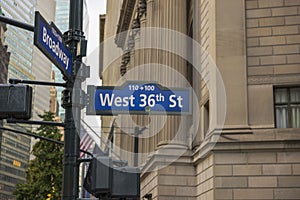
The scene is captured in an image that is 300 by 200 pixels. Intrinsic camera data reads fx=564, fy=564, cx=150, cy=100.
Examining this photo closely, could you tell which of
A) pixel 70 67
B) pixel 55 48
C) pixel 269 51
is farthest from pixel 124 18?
pixel 55 48

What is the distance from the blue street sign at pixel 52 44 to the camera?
280 inches

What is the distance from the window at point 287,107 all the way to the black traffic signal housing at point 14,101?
1216 centimetres

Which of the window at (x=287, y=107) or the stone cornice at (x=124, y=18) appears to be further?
the stone cornice at (x=124, y=18)

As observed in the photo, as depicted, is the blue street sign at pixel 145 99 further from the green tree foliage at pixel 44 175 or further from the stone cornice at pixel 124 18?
the green tree foliage at pixel 44 175

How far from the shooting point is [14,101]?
700cm

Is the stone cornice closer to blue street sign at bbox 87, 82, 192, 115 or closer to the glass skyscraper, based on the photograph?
blue street sign at bbox 87, 82, 192, 115

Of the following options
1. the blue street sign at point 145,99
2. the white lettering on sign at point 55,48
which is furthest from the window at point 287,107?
the white lettering on sign at point 55,48

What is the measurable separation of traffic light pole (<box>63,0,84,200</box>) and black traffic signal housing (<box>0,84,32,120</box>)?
95 centimetres

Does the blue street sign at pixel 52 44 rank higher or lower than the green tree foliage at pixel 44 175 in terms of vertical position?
higher

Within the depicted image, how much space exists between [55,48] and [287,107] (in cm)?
1197

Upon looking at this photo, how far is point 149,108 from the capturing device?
912 centimetres

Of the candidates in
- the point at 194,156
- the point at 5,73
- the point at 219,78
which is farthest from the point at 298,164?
the point at 5,73

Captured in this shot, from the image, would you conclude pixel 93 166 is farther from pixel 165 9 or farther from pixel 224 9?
pixel 165 9

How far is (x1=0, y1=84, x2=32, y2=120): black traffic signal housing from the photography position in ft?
22.9
